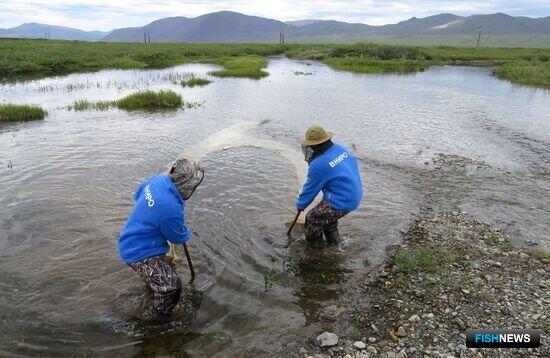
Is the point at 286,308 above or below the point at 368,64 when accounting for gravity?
below

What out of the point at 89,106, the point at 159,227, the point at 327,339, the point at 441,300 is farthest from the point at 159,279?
the point at 89,106

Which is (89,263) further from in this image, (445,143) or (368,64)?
(368,64)

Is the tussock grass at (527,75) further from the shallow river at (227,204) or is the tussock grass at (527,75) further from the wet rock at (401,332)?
the wet rock at (401,332)

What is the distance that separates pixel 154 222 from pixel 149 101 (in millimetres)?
19668

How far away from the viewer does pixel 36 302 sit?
6449mm

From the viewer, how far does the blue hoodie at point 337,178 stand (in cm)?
714

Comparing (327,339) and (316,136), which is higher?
(316,136)

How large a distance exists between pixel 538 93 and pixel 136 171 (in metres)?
31.9

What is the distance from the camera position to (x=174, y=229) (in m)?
5.44

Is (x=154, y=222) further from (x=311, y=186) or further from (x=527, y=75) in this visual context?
(x=527, y=75)

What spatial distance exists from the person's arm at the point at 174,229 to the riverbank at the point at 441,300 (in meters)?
2.39

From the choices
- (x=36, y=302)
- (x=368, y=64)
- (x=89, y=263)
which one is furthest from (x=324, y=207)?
(x=368, y=64)

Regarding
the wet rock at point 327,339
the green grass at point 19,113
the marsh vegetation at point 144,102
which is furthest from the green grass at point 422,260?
the green grass at point 19,113

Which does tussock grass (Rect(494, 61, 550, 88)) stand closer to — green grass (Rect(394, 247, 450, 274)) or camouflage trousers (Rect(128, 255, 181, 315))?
green grass (Rect(394, 247, 450, 274))
